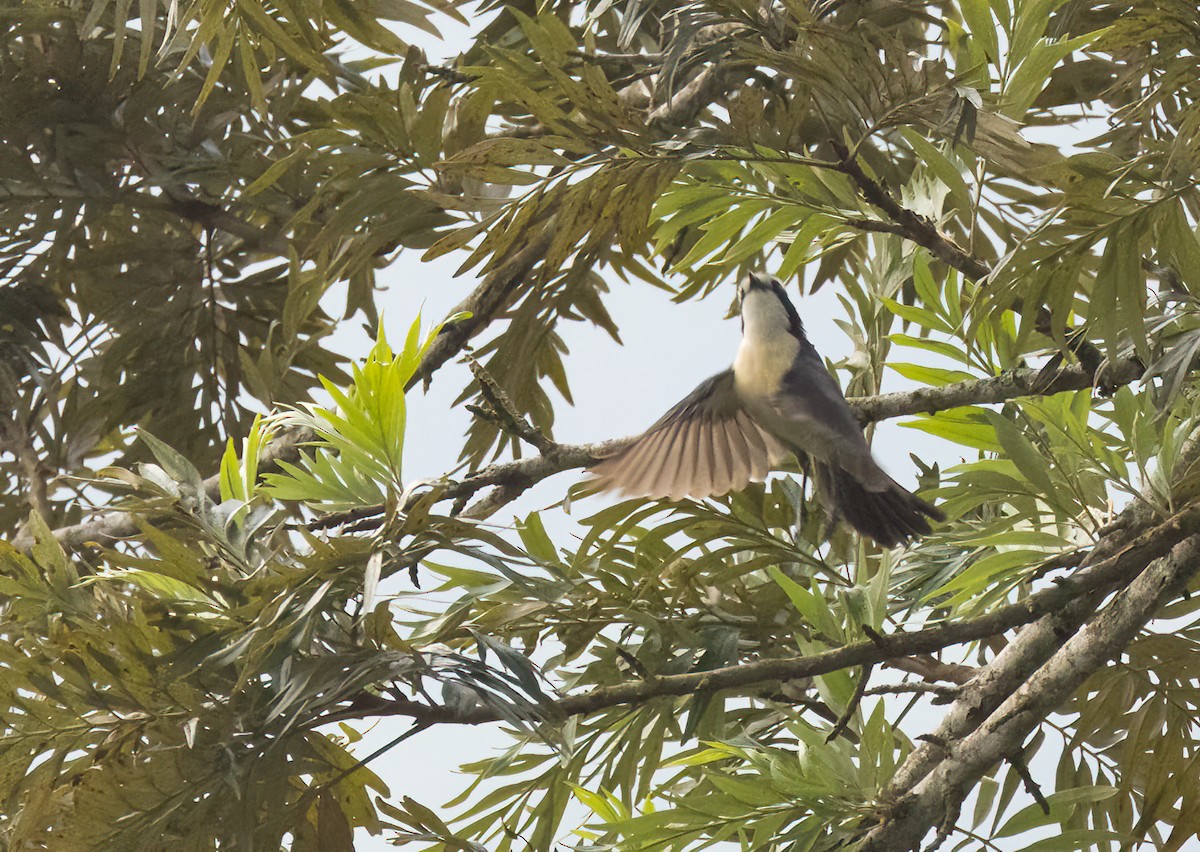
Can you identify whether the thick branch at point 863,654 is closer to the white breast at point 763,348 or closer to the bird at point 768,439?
the bird at point 768,439

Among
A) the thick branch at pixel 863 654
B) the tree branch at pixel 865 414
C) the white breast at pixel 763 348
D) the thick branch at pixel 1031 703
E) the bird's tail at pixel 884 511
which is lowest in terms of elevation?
the thick branch at pixel 1031 703

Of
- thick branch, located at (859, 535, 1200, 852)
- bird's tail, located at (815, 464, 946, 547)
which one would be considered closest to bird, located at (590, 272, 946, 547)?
bird's tail, located at (815, 464, 946, 547)

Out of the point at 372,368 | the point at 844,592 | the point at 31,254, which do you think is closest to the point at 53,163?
the point at 31,254

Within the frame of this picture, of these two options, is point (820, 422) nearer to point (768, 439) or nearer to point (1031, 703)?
point (768, 439)

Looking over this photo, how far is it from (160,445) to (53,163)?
0.92 m

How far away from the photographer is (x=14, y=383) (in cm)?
173

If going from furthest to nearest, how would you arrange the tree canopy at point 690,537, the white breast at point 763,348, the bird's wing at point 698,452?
1. the white breast at point 763,348
2. the bird's wing at point 698,452
3. the tree canopy at point 690,537

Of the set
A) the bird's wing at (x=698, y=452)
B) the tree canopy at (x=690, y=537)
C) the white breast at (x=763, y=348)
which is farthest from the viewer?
the white breast at (x=763, y=348)

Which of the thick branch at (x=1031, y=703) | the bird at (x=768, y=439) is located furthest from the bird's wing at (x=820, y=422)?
the thick branch at (x=1031, y=703)

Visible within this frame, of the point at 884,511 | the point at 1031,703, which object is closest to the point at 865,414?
the point at 884,511

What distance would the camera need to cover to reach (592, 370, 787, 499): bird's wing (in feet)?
3.59

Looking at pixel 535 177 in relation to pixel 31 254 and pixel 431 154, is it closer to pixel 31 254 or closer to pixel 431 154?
pixel 431 154

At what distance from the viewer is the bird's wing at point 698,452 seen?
3.59ft

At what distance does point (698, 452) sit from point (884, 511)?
0.19 metres
